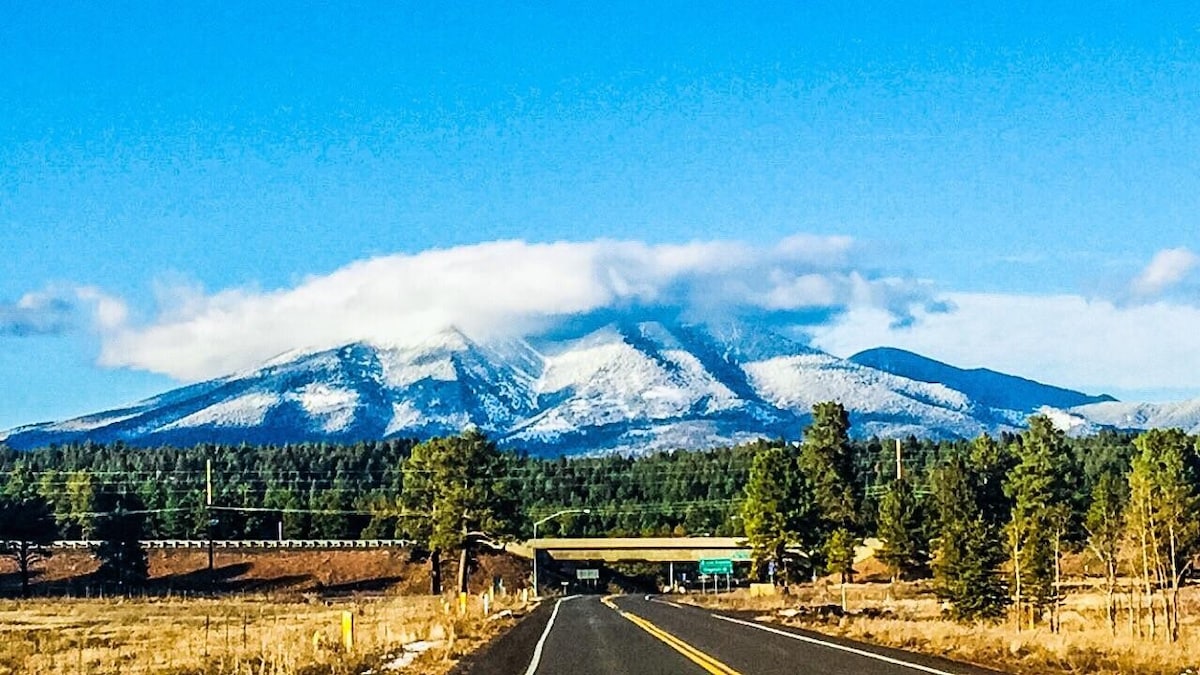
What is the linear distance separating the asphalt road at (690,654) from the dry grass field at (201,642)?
1.80m

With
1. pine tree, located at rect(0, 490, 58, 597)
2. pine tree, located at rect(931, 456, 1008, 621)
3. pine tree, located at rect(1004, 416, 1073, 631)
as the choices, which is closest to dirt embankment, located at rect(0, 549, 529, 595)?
pine tree, located at rect(0, 490, 58, 597)

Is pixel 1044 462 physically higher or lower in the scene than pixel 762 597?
higher

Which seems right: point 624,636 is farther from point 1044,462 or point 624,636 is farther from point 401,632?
point 1044,462

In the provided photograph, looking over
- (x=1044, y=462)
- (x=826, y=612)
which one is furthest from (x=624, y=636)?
(x=1044, y=462)

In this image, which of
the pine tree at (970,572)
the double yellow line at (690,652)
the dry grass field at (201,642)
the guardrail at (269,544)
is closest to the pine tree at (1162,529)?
the pine tree at (970,572)

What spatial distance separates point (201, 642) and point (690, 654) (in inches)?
678

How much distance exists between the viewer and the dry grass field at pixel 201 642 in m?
31.7

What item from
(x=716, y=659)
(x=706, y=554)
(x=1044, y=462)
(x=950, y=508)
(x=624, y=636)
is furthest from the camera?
(x=706, y=554)

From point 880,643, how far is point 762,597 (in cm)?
5713

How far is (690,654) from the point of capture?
114 ft

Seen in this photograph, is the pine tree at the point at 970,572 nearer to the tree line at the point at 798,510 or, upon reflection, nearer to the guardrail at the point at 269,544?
the tree line at the point at 798,510

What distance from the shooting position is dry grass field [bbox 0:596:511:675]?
3166cm

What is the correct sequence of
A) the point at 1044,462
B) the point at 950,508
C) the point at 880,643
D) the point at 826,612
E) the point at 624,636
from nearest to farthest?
the point at 880,643
the point at 624,636
the point at 826,612
the point at 950,508
the point at 1044,462

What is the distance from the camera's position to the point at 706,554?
15412 cm
